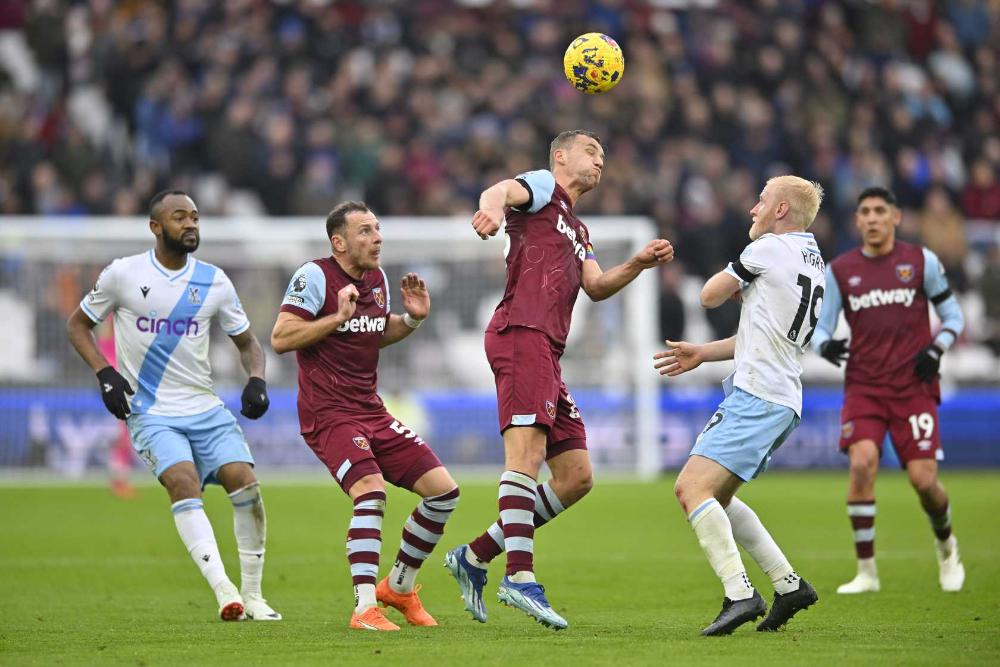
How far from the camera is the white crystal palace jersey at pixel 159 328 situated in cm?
953

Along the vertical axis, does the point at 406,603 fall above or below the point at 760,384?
below

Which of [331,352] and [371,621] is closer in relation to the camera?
[371,621]

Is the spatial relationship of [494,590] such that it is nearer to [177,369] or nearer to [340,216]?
[177,369]

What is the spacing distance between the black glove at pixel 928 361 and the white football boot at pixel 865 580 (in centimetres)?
142

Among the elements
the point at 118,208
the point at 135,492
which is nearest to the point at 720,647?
the point at 135,492

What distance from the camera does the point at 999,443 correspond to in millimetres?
22281

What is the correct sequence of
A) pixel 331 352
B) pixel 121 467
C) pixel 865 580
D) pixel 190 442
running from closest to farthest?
pixel 331 352 → pixel 190 442 → pixel 865 580 → pixel 121 467

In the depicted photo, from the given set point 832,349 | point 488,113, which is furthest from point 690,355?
point 488,113

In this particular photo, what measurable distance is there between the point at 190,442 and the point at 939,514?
540 centimetres

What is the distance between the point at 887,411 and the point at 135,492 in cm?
1143

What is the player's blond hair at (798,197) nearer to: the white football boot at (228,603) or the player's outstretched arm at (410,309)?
the player's outstretched arm at (410,309)

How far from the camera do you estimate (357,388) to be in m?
9.02

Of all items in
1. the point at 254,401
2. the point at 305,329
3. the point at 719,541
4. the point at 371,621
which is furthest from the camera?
the point at 254,401

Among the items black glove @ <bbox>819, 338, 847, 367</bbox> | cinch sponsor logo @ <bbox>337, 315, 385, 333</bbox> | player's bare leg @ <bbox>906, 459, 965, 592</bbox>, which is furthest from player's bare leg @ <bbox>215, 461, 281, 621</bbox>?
player's bare leg @ <bbox>906, 459, 965, 592</bbox>
